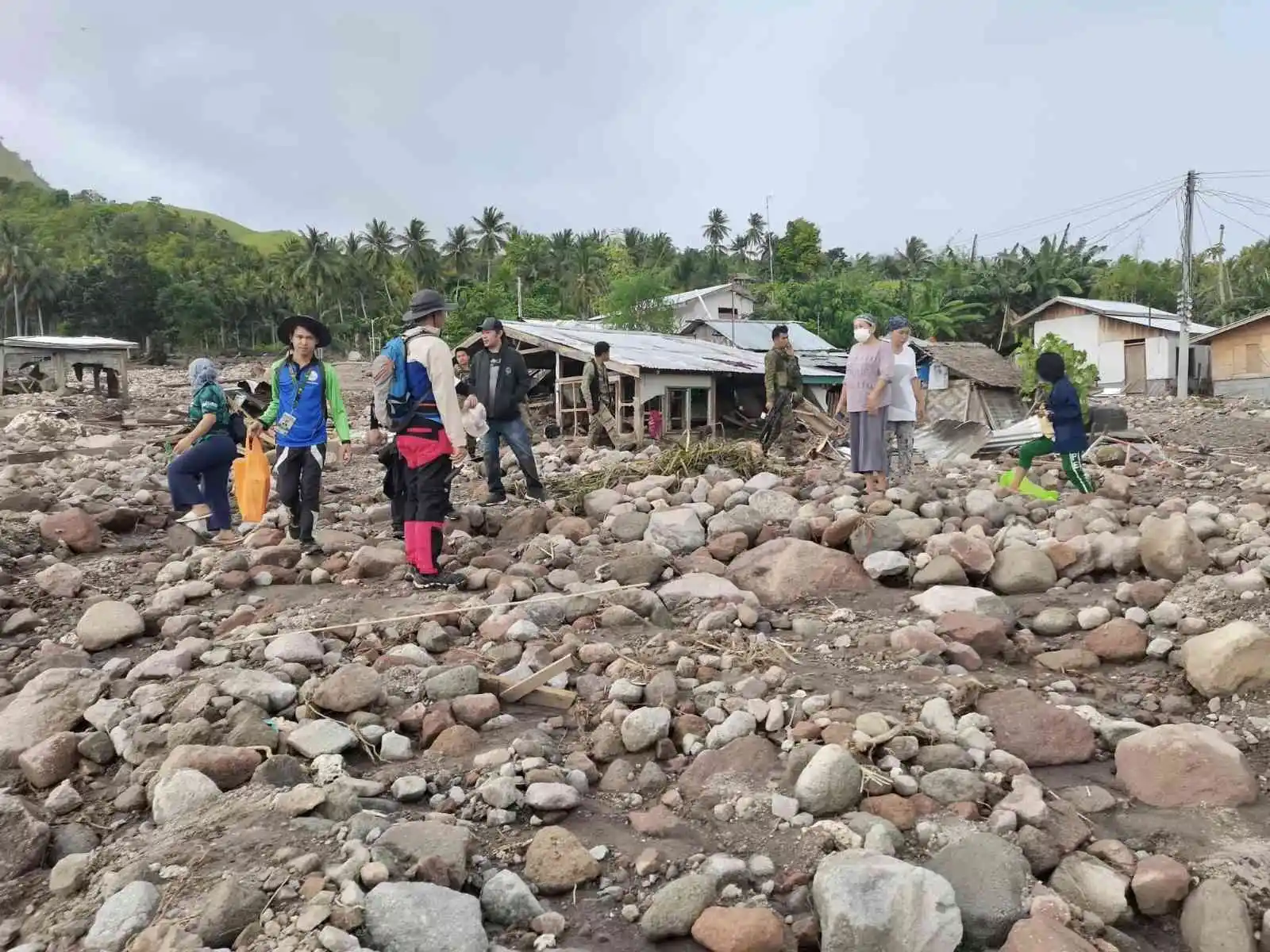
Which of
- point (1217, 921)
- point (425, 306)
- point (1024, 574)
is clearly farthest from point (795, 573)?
point (1217, 921)

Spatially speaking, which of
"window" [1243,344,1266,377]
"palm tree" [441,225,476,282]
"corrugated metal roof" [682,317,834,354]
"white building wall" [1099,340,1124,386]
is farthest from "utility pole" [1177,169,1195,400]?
"palm tree" [441,225,476,282]

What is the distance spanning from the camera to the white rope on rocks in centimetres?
408

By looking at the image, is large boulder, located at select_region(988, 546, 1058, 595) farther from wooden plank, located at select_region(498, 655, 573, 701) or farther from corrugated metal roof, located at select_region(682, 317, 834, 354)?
corrugated metal roof, located at select_region(682, 317, 834, 354)

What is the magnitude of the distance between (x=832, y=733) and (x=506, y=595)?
221cm

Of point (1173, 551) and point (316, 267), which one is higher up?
point (316, 267)

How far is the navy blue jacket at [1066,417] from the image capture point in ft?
22.3

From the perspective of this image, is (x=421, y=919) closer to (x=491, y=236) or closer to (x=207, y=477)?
(x=207, y=477)

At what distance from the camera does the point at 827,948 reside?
210 cm

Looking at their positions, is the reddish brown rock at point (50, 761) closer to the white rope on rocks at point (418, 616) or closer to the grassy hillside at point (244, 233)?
the white rope on rocks at point (418, 616)

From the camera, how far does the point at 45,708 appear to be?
3.39 metres

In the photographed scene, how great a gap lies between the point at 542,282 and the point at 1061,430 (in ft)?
146

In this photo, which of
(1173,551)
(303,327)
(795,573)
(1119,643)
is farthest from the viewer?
(303,327)

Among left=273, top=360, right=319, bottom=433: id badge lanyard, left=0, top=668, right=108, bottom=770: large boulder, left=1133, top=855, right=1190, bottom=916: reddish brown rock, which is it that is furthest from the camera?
left=273, top=360, right=319, bottom=433: id badge lanyard

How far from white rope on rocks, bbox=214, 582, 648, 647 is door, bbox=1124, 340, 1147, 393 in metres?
28.9
